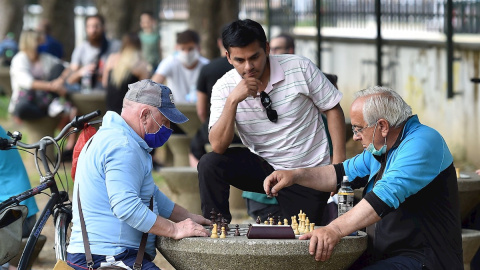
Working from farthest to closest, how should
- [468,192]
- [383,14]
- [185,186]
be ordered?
[383,14] → [185,186] → [468,192]

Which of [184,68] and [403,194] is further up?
[403,194]

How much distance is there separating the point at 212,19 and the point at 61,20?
6984 millimetres

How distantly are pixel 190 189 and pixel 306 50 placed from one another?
8591 millimetres

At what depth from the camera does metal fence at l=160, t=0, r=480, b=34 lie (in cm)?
1312

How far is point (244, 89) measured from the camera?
6.35 meters

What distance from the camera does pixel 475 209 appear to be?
7.57 metres

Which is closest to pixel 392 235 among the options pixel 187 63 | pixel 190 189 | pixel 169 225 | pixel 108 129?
pixel 169 225

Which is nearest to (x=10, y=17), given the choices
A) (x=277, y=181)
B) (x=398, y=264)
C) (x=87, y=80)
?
(x=87, y=80)

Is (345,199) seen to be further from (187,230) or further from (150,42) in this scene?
(150,42)

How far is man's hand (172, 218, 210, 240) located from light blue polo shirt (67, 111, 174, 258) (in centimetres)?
13

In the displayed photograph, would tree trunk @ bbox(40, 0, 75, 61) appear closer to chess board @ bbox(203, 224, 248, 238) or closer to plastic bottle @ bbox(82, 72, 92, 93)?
plastic bottle @ bbox(82, 72, 92, 93)

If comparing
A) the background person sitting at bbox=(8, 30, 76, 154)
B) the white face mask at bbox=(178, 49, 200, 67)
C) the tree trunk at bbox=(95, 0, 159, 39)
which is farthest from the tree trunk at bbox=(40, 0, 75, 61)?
the white face mask at bbox=(178, 49, 200, 67)

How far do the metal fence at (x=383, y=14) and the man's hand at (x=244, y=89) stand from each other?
700 cm

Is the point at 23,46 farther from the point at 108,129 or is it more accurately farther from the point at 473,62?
the point at 108,129
